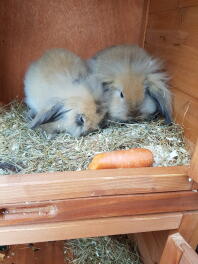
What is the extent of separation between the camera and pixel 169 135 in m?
1.25

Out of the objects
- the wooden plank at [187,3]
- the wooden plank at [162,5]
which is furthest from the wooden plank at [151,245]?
the wooden plank at [162,5]

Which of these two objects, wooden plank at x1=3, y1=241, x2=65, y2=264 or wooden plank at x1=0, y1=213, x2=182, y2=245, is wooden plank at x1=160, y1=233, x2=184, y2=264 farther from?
wooden plank at x1=3, y1=241, x2=65, y2=264

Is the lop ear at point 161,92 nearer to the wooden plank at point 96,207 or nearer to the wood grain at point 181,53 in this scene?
the wood grain at point 181,53

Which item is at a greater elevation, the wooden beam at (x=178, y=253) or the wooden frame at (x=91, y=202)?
the wooden frame at (x=91, y=202)

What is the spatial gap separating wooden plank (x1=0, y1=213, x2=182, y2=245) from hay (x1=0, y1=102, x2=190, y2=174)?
0.19 metres

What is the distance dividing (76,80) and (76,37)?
497 mm

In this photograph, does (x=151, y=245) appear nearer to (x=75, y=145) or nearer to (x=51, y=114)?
(x=75, y=145)

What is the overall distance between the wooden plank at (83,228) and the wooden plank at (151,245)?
16 cm

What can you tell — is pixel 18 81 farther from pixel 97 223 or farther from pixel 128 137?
pixel 97 223

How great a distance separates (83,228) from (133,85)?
0.72 meters

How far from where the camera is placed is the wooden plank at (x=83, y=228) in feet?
2.83

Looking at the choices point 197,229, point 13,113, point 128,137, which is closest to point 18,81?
point 13,113

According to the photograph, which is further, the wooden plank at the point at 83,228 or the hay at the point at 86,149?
the hay at the point at 86,149

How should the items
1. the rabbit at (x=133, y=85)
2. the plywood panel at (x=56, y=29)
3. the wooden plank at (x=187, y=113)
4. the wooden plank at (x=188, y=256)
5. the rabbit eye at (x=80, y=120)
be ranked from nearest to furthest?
the wooden plank at (x=188, y=256), the wooden plank at (x=187, y=113), the rabbit eye at (x=80, y=120), the rabbit at (x=133, y=85), the plywood panel at (x=56, y=29)
